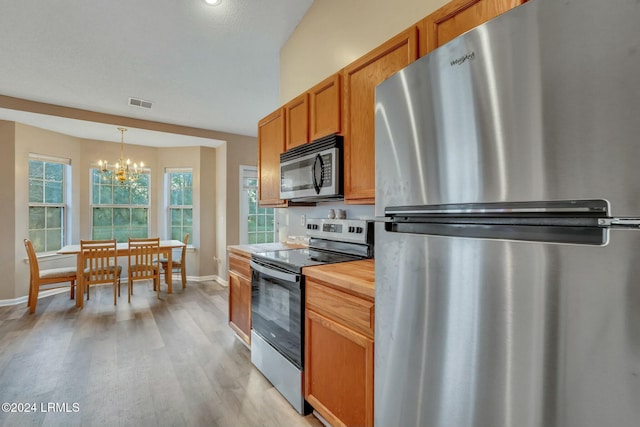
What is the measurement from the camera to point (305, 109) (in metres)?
2.29

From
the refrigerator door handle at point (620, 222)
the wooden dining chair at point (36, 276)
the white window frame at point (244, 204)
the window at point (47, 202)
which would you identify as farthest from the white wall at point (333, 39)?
the window at point (47, 202)

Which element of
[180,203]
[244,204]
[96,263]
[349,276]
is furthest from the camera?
[180,203]

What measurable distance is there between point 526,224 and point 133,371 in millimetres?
2822

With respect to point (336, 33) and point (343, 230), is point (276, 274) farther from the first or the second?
point (336, 33)

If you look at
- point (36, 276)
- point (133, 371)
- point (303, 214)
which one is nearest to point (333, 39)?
point (303, 214)

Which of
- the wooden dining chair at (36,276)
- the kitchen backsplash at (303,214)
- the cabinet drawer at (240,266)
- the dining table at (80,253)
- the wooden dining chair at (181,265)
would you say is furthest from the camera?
the wooden dining chair at (181,265)

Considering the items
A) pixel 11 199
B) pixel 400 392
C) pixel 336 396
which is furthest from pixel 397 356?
pixel 11 199

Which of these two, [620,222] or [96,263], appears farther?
[96,263]

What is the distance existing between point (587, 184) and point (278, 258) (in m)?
1.71

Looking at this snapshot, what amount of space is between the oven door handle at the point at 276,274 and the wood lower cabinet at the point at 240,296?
272 millimetres

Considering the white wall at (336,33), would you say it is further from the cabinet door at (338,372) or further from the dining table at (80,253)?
the dining table at (80,253)

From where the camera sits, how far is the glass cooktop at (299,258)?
6.00ft

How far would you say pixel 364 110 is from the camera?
174cm

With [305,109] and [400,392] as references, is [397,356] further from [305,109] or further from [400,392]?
[305,109]
